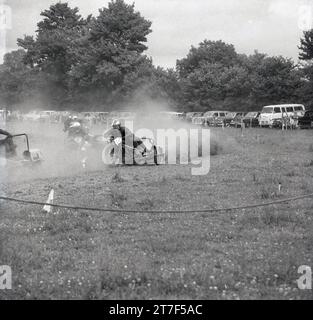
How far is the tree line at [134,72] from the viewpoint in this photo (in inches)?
2218

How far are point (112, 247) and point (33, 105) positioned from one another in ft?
293

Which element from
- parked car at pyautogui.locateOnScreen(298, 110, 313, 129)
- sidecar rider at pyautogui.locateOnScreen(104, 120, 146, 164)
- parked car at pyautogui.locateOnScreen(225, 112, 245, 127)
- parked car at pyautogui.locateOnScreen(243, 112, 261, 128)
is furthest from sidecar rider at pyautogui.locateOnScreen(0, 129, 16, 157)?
parked car at pyautogui.locateOnScreen(225, 112, 245, 127)

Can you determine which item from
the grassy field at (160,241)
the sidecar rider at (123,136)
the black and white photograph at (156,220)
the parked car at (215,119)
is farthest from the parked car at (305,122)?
the grassy field at (160,241)

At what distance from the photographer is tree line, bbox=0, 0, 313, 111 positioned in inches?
2218

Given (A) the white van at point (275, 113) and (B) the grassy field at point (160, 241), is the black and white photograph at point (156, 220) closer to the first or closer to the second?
(B) the grassy field at point (160, 241)

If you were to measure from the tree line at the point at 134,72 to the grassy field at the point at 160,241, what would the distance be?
40407mm

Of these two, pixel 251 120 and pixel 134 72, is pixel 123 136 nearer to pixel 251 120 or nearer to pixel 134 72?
pixel 251 120

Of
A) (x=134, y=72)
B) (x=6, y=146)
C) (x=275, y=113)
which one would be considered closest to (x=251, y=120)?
(x=275, y=113)

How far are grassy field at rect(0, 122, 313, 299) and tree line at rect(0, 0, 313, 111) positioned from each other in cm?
4041

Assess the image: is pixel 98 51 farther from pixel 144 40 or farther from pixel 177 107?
pixel 177 107

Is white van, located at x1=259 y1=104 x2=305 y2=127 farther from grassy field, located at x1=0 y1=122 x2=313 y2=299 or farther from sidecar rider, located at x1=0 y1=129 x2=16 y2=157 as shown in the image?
sidecar rider, located at x1=0 y1=129 x2=16 y2=157

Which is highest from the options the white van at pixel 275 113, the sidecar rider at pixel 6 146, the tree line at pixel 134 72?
the tree line at pixel 134 72

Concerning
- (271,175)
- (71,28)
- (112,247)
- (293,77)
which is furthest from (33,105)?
(112,247)

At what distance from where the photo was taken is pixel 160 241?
8.43 metres
